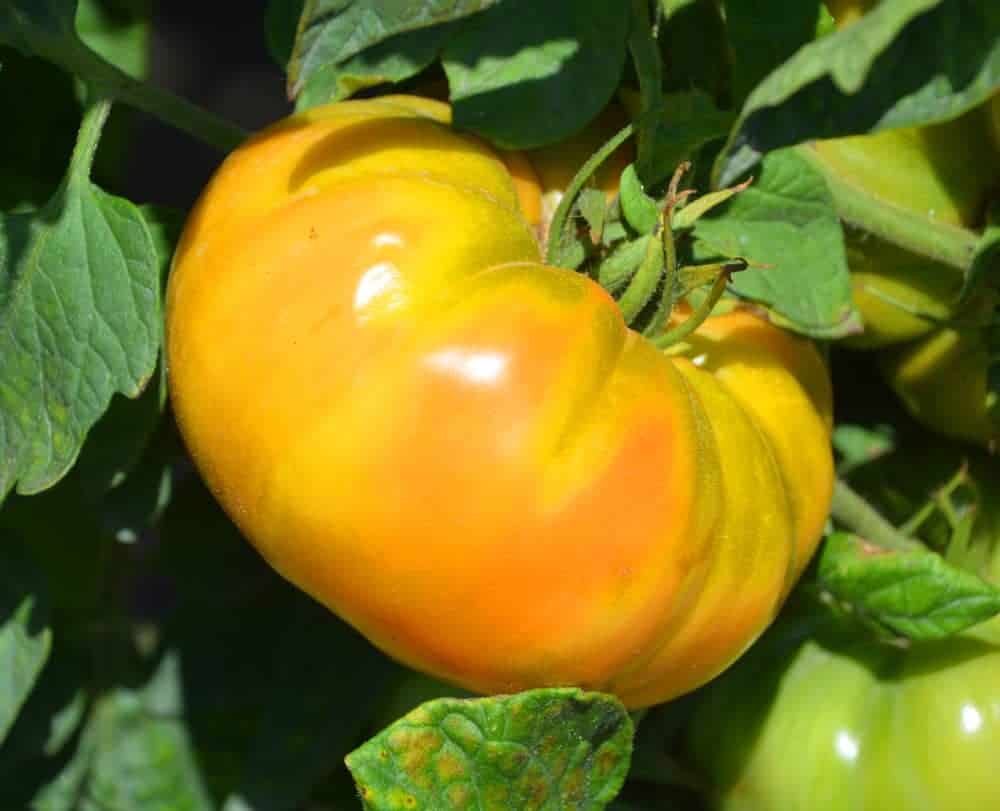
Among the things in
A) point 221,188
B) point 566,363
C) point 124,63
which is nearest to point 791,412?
point 566,363

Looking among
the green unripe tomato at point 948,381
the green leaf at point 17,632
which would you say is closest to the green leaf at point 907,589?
the green unripe tomato at point 948,381

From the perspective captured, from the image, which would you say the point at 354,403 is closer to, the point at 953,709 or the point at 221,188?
the point at 221,188

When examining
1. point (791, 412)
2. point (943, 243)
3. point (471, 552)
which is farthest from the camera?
point (943, 243)

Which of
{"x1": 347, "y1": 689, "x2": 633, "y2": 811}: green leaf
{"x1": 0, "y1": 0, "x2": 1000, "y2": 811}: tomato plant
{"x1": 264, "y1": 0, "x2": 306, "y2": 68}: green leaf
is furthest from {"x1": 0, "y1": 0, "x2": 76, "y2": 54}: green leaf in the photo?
{"x1": 347, "y1": 689, "x2": 633, "y2": 811}: green leaf

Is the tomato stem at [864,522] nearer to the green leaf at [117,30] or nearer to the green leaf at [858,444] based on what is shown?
the green leaf at [858,444]

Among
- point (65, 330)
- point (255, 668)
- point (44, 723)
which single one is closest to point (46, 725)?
point (44, 723)

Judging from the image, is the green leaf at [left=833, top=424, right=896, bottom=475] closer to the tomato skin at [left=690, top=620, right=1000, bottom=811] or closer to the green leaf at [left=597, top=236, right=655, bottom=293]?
the tomato skin at [left=690, top=620, right=1000, bottom=811]
